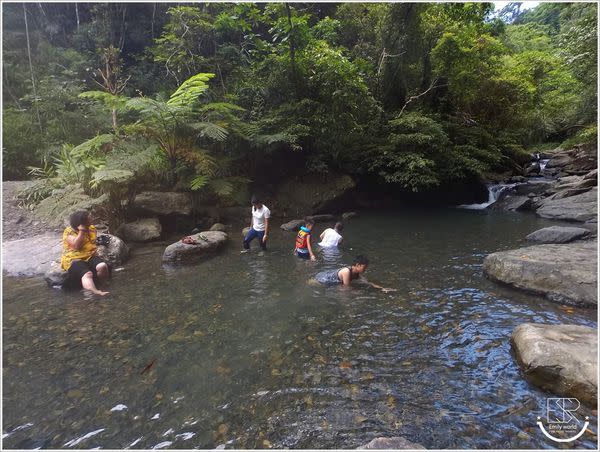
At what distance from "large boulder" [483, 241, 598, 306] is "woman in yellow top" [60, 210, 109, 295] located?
7.41 metres

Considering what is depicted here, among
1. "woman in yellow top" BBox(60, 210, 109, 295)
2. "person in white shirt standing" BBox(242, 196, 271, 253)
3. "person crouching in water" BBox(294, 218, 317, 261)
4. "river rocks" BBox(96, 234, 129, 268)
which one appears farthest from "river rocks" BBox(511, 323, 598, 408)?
"river rocks" BBox(96, 234, 129, 268)

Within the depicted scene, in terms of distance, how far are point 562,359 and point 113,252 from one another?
833 cm

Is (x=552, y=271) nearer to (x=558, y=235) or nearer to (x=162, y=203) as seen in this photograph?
(x=558, y=235)

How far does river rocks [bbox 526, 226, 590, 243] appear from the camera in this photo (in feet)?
27.8

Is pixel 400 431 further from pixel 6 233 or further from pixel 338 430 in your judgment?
pixel 6 233

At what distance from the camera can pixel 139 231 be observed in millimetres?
9547

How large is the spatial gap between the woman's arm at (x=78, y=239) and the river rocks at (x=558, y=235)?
1082 centimetres

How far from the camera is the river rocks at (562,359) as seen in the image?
3141 millimetres

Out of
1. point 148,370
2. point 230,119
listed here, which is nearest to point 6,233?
point 230,119

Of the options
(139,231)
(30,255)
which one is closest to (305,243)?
(139,231)

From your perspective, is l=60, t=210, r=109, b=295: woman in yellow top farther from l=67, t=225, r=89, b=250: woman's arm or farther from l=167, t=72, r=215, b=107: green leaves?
l=167, t=72, r=215, b=107: green leaves

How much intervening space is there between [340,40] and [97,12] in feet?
42.2

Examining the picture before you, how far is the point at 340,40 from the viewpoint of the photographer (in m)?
17.9

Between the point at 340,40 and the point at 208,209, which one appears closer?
the point at 208,209
